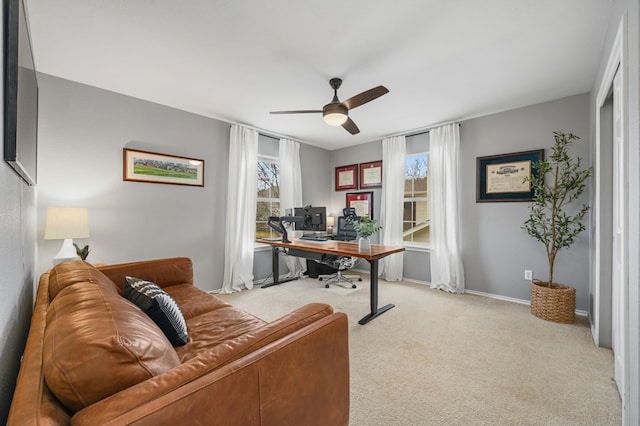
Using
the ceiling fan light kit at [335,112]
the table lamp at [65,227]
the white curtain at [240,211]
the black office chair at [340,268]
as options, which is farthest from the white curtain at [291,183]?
the table lamp at [65,227]

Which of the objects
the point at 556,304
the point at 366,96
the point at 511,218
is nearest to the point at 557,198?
the point at 511,218

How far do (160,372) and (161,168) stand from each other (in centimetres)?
315

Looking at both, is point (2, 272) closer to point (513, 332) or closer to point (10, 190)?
point (10, 190)

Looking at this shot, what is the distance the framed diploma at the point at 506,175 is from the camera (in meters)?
3.34

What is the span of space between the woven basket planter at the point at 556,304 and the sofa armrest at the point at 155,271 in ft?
12.1

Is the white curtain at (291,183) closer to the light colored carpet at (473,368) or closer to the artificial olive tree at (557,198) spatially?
the light colored carpet at (473,368)

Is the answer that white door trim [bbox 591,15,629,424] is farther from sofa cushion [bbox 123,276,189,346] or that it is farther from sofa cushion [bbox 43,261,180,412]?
sofa cushion [bbox 123,276,189,346]

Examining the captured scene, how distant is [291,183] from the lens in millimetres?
4730

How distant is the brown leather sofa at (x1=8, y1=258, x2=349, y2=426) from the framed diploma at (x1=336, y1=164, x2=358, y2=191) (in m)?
4.29

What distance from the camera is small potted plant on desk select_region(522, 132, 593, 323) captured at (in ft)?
9.12

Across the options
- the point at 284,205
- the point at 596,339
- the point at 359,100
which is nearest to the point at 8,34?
the point at 359,100

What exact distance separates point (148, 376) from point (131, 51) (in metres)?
2.64

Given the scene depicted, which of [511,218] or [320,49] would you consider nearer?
[320,49]

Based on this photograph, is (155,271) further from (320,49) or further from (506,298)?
(506,298)
